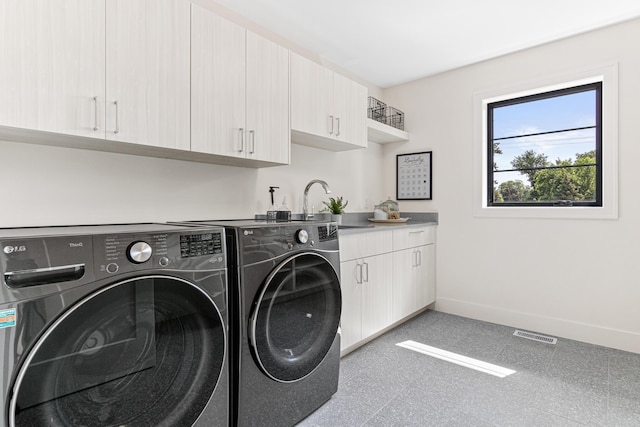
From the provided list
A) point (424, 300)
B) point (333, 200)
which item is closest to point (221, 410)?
point (333, 200)

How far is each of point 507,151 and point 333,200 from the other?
5.50ft

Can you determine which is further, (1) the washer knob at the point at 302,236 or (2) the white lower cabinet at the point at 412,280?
(2) the white lower cabinet at the point at 412,280

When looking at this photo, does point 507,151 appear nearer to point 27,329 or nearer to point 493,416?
point 493,416

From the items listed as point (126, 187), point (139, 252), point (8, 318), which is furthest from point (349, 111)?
point (8, 318)

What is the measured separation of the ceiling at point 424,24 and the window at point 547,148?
0.50 metres

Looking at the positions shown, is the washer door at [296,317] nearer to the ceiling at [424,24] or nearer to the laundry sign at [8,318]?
the laundry sign at [8,318]

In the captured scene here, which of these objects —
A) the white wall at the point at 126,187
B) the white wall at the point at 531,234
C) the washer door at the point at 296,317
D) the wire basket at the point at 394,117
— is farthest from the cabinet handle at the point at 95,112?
the white wall at the point at 531,234

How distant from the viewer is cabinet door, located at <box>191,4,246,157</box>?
5.52ft

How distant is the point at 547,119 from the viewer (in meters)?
2.93

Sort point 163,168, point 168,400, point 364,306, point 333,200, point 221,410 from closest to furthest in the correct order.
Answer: point 168,400 < point 221,410 < point 163,168 < point 364,306 < point 333,200

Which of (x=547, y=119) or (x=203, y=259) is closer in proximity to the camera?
(x=203, y=259)

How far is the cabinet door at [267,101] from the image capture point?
76.0 inches

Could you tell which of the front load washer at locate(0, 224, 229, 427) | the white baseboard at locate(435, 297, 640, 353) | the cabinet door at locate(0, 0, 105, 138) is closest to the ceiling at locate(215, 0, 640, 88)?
the cabinet door at locate(0, 0, 105, 138)

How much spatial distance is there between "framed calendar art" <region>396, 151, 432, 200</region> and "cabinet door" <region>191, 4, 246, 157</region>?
7.04 feet
